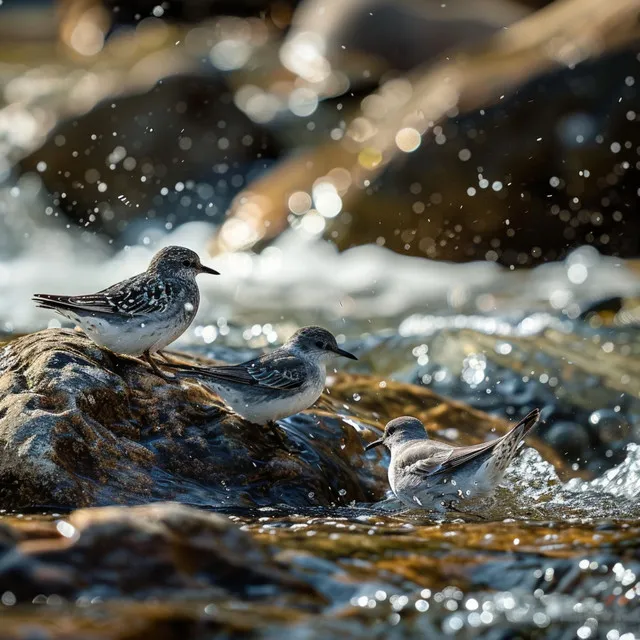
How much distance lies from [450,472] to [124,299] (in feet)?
8.77

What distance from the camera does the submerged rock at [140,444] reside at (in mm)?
6309

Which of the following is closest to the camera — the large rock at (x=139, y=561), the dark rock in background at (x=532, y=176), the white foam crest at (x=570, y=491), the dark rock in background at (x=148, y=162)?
the large rock at (x=139, y=561)

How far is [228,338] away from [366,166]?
4.72 m

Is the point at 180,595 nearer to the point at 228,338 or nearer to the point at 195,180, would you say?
the point at 228,338

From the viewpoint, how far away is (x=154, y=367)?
758 centimetres

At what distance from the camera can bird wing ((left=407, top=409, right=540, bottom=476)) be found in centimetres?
711

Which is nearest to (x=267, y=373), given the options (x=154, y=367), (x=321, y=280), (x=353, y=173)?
(x=154, y=367)

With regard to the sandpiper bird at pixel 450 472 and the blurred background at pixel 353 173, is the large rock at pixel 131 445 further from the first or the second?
the blurred background at pixel 353 173

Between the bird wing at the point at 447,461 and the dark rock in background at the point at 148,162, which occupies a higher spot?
the dark rock in background at the point at 148,162

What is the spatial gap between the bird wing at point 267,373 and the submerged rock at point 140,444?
0.29 meters

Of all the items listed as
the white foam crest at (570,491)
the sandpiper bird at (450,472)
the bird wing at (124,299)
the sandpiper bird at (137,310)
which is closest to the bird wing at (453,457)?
the sandpiper bird at (450,472)

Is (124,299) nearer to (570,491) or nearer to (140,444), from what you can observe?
(140,444)

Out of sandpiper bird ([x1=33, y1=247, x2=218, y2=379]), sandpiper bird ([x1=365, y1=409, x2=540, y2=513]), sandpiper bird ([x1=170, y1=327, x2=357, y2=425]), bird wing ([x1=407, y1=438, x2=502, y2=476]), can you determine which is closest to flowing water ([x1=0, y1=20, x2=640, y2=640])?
sandpiper bird ([x1=365, y1=409, x2=540, y2=513])

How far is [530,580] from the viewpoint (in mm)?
5191
